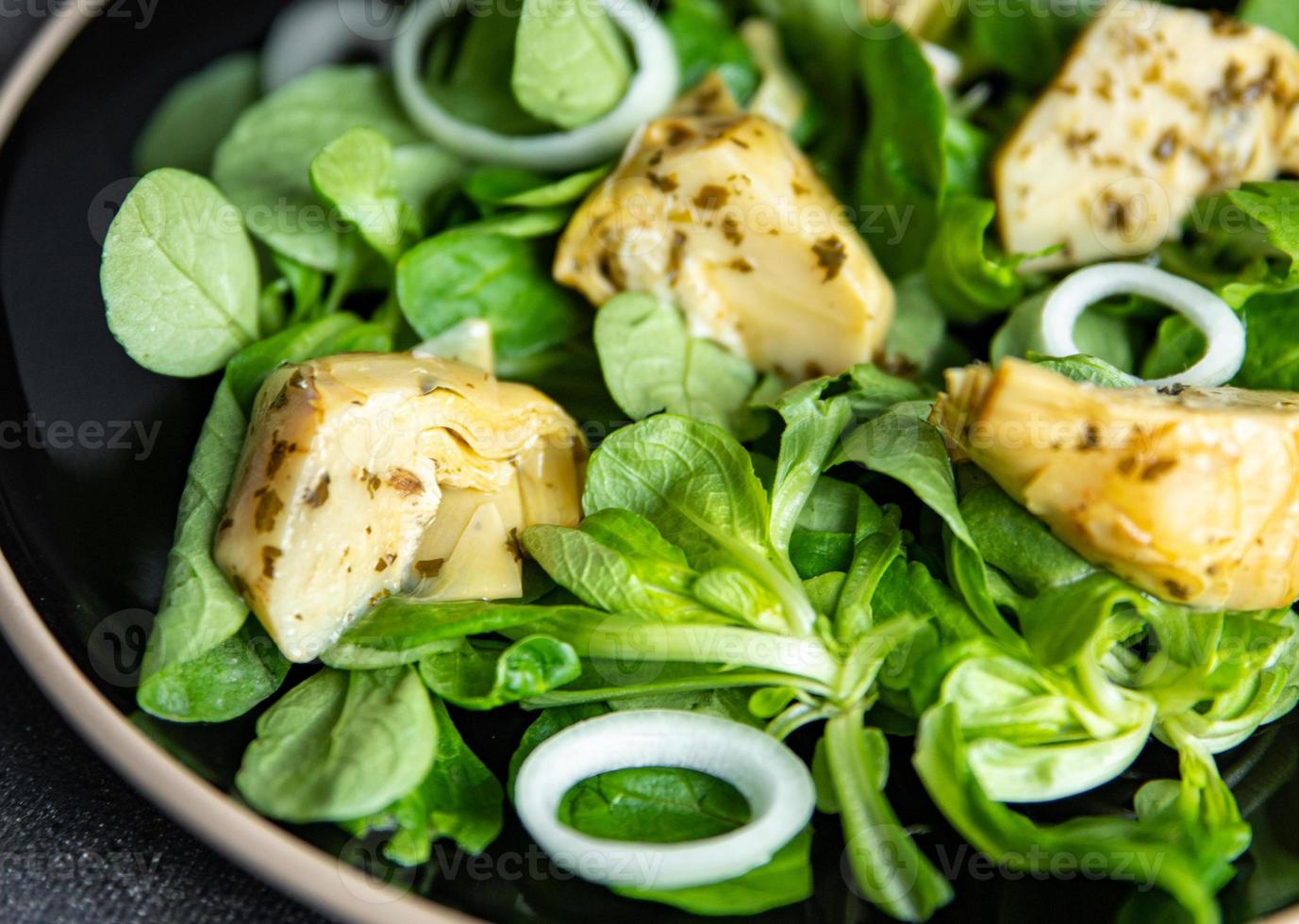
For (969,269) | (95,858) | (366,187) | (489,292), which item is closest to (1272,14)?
(969,269)

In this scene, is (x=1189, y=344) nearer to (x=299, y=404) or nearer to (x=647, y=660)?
(x=647, y=660)

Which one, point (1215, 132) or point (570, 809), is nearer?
point (570, 809)

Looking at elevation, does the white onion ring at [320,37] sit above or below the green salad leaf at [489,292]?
above

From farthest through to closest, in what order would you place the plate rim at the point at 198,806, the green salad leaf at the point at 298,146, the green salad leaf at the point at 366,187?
the green salad leaf at the point at 298,146 → the green salad leaf at the point at 366,187 → the plate rim at the point at 198,806

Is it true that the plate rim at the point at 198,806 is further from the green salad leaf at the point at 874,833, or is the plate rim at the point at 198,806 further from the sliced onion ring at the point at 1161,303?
the sliced onion ring at the point at 1161,303

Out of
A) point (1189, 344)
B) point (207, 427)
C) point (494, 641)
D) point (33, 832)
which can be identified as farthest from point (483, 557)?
point (1189, 344)

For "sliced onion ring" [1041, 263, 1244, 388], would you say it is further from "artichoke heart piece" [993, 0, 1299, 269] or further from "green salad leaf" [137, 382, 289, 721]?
"green salad leaf" [137, 382, 289, 721]

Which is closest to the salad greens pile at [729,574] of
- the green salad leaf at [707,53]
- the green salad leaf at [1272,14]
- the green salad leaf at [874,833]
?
the green salad leaf at [874,833]
